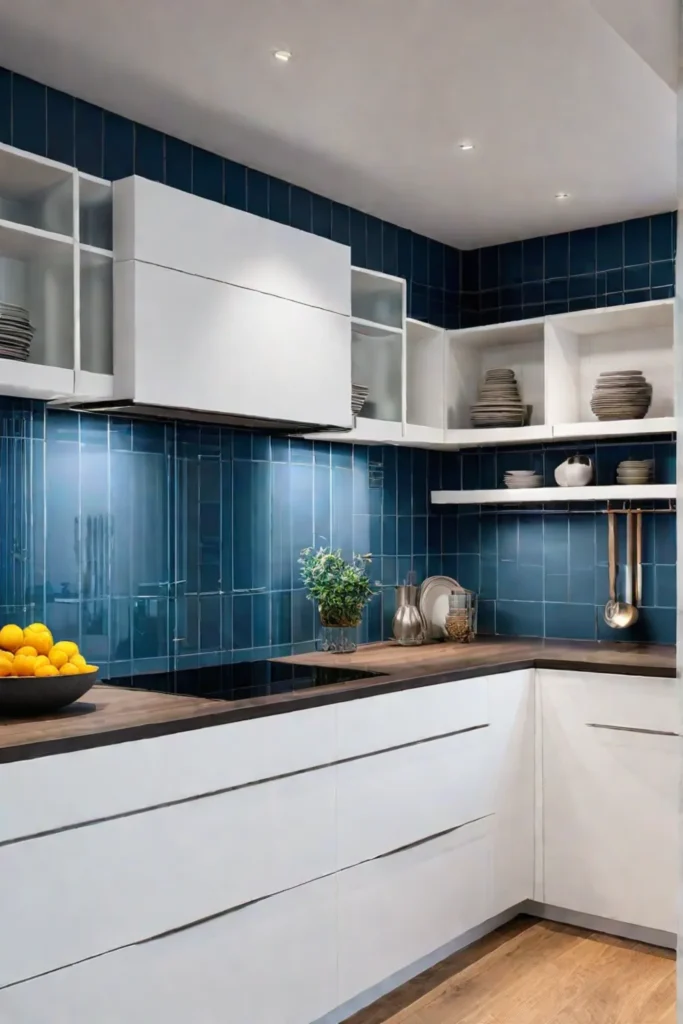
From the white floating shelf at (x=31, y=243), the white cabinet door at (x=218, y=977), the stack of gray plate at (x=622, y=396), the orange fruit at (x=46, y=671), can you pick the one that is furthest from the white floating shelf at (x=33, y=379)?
the stack of gray plate at (x=622, y=396)

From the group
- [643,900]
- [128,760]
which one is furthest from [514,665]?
[128,760]

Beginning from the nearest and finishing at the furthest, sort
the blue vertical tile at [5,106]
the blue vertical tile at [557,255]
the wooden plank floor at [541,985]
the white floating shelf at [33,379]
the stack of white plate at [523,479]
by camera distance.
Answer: the white floating shelf at [33,379], the blue vertical tile at [5,106], the wooden plank floor at [541,985], the stack of white plate at [523,479], the blue vertical tile at [557,255]

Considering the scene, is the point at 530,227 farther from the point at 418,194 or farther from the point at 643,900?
the point at 643,900

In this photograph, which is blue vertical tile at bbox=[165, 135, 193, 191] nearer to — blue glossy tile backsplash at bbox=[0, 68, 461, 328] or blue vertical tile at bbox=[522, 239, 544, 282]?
blue glossy tile backsplash at bbox=[0, 68, 461, 328]

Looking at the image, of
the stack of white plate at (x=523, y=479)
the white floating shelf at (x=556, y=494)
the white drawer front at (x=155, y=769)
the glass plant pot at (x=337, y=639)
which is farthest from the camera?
the stack of white plate at (x=523, y=479)

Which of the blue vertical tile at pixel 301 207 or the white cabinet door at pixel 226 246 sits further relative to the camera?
the blue vertical tile at pixel 301 207

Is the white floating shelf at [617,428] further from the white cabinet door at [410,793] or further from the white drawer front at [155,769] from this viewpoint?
the white drawer front at [155,769]

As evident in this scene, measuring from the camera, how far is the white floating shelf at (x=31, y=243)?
2609mm

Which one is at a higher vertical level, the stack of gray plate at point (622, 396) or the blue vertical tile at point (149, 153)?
the blue vertical tile at point (149, 153)

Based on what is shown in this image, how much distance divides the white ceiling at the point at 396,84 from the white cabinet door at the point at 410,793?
1.86 metres

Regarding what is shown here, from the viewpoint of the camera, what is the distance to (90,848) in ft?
7.20

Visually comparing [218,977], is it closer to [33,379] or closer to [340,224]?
[33,379]

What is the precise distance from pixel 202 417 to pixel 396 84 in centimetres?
109

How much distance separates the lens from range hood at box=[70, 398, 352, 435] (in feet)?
9.49
